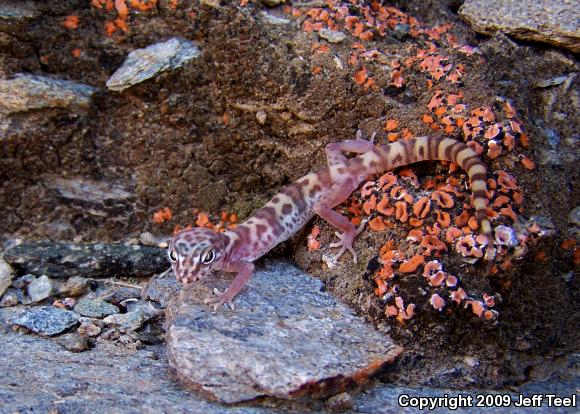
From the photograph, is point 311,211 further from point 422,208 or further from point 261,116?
point 422,208

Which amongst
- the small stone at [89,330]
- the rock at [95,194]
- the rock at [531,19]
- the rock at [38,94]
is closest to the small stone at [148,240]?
the rock at [95,194]

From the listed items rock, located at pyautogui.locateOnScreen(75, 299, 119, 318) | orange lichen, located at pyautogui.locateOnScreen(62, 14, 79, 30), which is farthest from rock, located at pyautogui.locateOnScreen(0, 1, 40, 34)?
rock, located at pyautogui.locateOnScreen(75, 299, 119, 318)

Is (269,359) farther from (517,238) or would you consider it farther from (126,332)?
(517,238)

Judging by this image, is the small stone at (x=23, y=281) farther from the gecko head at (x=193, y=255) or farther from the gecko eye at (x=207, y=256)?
the gecko eye at (x=207, y=256)

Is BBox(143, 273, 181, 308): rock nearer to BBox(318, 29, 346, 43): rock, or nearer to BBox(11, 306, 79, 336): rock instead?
BBox(11, 306, 79, 336): rock

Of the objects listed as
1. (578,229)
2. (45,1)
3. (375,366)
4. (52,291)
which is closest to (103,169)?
(52,291)
